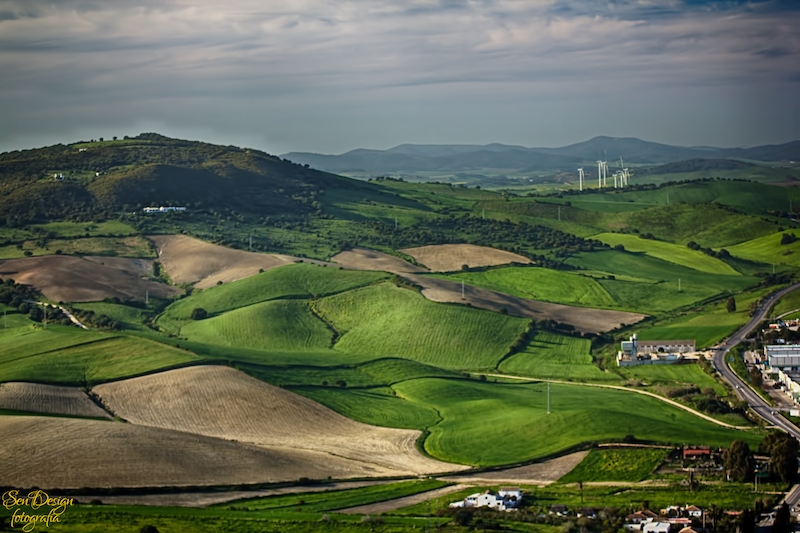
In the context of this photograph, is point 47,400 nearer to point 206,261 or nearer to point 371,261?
point 206,261

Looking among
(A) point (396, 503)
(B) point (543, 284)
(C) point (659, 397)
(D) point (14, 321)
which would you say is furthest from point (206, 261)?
(A) point (396, 503)

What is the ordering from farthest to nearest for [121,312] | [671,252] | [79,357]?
1. [671,252]
2. [121,312]
3. [79,357]

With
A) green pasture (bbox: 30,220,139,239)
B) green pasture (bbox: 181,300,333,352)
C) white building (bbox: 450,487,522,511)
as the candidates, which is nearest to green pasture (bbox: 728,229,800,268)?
green pasture (bbox: 181,300,333,352)

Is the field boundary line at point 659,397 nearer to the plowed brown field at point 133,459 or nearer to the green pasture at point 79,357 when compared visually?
the plowed brown field at point 133,459

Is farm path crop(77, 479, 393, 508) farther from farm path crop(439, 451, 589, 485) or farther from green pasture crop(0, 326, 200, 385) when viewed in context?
green pasture crop(0, 326, 200, 385)

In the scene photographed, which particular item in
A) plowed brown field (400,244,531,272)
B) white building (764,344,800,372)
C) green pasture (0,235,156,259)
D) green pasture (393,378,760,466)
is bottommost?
green pasture (393,378,760,466)

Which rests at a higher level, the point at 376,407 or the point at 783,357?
the point at 783,357

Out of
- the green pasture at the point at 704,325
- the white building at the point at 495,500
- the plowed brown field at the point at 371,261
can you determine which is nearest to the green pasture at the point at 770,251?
the green pasture at the point at 704,325
